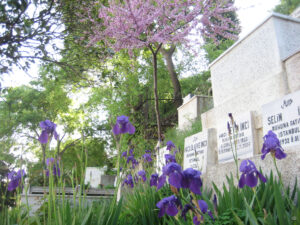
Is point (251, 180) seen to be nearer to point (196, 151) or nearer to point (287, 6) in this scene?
point (196, 151)

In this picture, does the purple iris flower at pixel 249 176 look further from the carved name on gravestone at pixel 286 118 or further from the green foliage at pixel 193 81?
the green foliage at pixel 193 81

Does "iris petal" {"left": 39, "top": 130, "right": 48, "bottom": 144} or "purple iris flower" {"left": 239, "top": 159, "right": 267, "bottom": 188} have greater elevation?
"iris petal" {"left": 39, "top": 130, "right": 48, "bottom": 144}

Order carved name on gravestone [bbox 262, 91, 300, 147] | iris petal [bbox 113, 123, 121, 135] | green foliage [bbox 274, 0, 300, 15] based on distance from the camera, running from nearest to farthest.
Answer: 1. iris petal [bbox 113, 123, 121, 135]
2. carved name on gravestone [bbox 262, 91, 300, 147]
3. green foliage [bbox 274, 0, 300, 15]

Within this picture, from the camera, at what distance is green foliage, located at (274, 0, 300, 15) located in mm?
20136

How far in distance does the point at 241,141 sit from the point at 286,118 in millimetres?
916

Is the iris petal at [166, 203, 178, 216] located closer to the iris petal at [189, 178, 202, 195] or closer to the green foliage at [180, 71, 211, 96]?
the iris petal at [189, 178, 202, 195]

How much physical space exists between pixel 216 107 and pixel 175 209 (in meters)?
4.26

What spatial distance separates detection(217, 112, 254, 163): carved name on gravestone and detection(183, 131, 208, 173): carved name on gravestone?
306 millimetres

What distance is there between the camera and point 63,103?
1584 cm

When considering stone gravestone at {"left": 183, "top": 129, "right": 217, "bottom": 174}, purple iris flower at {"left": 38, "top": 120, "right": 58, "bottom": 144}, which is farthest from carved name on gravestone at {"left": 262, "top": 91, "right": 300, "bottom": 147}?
purple iris flower at {"left": 38, "top": 120, "right": 58, "bottom": 144}

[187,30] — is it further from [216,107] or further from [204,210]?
[204,210]

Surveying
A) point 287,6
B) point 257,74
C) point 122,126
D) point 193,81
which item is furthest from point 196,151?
point 287,6

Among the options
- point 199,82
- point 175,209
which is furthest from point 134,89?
point 175,209

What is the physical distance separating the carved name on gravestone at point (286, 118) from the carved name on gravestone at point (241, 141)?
430mm
